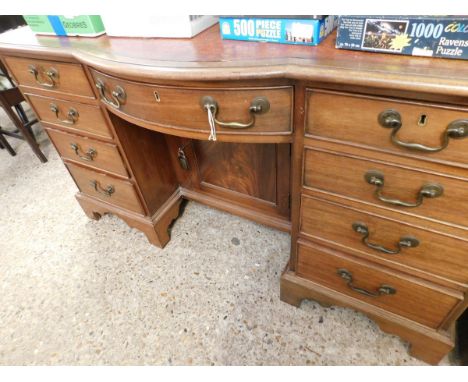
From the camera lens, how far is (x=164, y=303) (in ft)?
4.02

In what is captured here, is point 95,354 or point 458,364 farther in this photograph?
point 95,354

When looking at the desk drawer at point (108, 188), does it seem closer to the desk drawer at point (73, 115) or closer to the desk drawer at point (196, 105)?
the desk drawer at point (73, 115)

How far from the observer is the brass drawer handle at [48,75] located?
1.00 metres

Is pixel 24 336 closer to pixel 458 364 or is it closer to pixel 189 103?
pixel 189 103

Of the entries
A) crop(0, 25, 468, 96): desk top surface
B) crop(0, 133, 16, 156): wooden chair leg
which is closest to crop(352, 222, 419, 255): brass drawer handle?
crop(0, 25, 468, 96): desk top surface

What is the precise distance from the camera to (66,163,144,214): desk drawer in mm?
1272

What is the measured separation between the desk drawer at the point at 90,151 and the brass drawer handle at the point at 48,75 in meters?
0.21

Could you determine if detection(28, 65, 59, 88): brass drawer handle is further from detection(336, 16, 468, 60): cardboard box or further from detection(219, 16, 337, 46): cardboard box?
detection(336, 16, 468, 60): cardboard box

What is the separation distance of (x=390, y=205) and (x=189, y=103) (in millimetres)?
526

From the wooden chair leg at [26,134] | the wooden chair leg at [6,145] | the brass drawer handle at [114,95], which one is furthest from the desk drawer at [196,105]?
the wooden chair leg at [6,145]

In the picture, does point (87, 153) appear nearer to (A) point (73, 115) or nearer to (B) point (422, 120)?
(A) point (73, 115)

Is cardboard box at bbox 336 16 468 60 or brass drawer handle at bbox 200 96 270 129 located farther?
brass drawer handle at bbox 200 96 270 129
